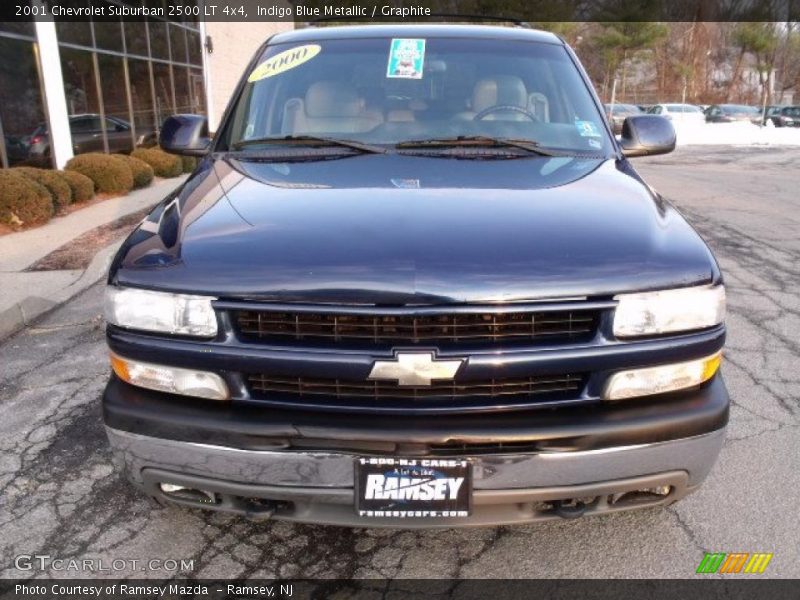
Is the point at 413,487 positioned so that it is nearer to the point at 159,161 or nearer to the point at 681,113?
the point at 159,161

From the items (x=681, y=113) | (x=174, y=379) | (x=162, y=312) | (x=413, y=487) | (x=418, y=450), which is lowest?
(x=681, y=113)

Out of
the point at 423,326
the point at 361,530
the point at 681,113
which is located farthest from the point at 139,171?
the point at 681,113

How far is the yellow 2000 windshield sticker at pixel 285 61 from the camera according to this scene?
3371mm

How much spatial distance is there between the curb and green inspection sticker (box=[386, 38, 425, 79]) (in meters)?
2.70

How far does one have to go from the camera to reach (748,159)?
1873 cm

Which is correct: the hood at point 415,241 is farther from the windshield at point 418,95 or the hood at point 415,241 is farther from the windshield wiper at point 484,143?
the windshield at point 418,95

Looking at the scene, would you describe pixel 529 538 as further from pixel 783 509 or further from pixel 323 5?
pixel 323 5

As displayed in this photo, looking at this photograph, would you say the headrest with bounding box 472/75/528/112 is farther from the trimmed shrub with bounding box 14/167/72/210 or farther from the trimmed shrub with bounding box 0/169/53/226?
the trimmed shrub with bounding box 14/167/72/210

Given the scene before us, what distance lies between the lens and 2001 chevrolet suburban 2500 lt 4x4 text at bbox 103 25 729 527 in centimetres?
186

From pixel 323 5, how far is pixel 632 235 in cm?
3067

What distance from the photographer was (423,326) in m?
1.86

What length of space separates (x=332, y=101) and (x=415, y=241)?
4.92ft

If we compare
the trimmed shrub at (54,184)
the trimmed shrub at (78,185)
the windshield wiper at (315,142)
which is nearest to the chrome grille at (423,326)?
the windshield wiper at (315,142)

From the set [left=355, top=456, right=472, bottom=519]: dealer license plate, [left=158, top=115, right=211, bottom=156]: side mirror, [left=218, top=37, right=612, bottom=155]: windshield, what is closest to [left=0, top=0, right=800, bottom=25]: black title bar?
[left=218, top=37, right=612, bottom=155]: windshield
